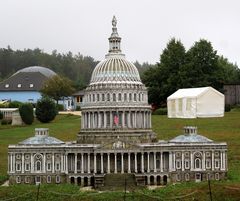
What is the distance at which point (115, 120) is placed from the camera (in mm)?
80062

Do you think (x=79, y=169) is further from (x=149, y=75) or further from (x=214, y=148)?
(x=149, y=75)

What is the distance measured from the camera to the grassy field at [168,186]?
58156 millimetres

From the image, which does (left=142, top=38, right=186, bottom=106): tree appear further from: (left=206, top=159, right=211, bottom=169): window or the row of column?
(left=206, top=159, right=211, bottom=169): window

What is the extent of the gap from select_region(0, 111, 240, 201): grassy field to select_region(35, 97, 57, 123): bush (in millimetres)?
1635

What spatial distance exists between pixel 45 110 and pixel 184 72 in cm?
3126

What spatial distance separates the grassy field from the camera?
58.2 meters

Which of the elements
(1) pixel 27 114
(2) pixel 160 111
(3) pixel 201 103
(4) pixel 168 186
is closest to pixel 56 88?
(1) pixel 27 114

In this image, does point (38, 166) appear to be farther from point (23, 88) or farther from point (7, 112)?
point (23, 88)

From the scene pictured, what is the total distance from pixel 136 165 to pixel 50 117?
168 ft

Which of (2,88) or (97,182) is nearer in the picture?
(97,182)

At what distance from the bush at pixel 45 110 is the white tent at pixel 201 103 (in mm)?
25269

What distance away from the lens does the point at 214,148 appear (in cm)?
7362

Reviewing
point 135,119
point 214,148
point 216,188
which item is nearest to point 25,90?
point 135,119

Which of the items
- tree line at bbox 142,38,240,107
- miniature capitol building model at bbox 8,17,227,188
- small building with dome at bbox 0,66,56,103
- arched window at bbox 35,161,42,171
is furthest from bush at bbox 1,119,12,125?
arched window at bbox 35,161,42,171
